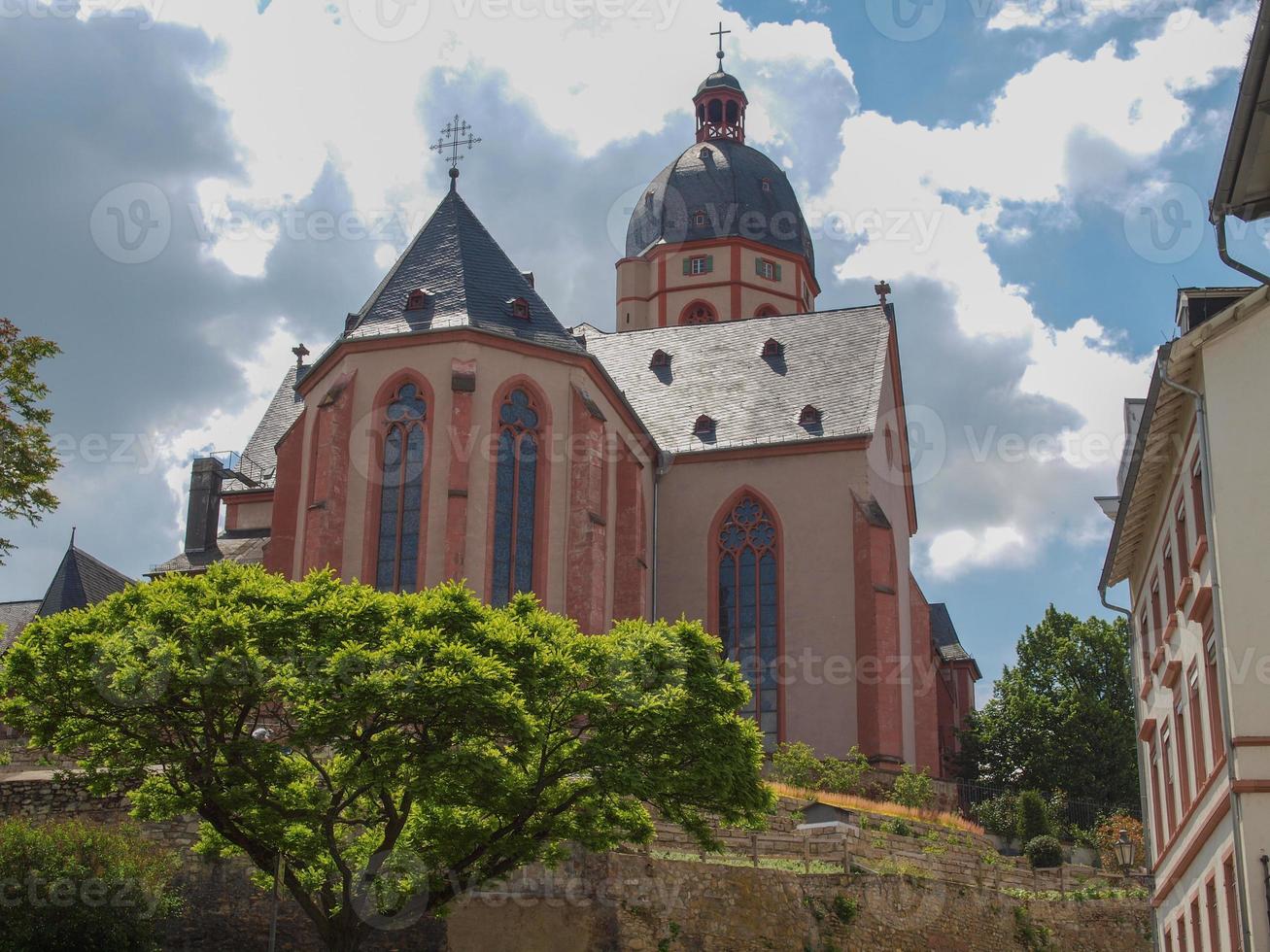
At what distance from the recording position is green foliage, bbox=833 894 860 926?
30647 mm

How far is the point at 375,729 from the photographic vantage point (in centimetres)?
2480

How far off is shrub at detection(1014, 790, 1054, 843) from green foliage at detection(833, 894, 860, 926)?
13.5m

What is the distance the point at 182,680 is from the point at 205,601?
1813mm

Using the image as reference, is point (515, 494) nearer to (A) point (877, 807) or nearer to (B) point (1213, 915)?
(A) point (877, 807)

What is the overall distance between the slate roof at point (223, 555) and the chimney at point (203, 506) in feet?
1.33

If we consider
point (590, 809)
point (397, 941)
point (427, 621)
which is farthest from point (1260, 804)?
point (397, 941)

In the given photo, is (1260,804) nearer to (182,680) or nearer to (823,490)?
(182,680)

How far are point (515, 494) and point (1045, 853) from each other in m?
15.8

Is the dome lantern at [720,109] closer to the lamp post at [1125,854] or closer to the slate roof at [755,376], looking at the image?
the slate roof at [755,376]

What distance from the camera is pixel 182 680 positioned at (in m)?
24.5

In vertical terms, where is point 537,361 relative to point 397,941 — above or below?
above

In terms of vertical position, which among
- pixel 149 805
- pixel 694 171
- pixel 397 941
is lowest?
pixel 397 941

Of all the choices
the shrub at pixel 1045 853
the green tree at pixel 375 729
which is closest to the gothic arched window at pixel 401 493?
the green tree at pixel 375 729

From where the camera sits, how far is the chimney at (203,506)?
5384 centimetres
